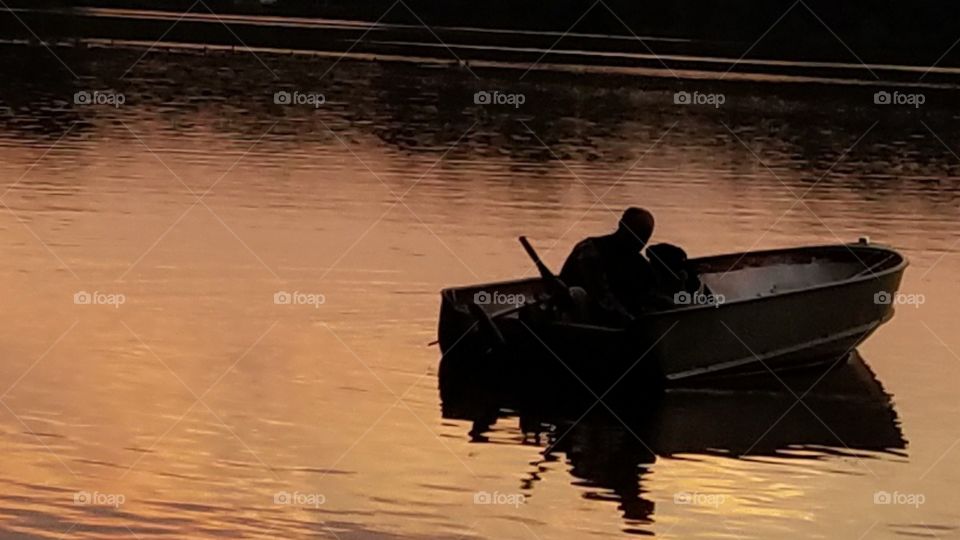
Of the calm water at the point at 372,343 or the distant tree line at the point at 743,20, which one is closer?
the calm water at the point at 372,343

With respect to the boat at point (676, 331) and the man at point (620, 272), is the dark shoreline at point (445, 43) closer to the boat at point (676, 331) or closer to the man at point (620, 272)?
the boat at point (676, 331)

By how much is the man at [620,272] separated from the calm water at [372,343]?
3.04 ft

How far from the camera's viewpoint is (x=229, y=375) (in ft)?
60.6

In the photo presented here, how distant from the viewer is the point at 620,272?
1877cm

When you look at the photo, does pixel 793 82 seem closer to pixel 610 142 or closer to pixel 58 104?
pixel 610 142

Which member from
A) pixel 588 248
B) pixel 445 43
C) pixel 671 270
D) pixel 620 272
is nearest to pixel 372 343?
pixel 588 248

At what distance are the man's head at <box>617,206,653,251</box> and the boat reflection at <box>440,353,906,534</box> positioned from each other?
128 centimetres

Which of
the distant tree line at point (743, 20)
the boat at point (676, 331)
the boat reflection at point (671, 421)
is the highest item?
the distant tree line at point (743, 20)

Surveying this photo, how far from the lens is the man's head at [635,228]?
61.7 ft

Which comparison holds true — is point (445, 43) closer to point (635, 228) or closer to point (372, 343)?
point (372, 343)

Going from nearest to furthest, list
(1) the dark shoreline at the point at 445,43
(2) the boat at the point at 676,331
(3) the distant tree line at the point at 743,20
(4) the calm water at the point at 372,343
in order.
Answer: (4) the calm water at the point at 372,343 < (2) the boat at the point at 676,331 < (1) the dark shoreline at the point at 445,43 < (3) the distant tree line at the point at 743,20

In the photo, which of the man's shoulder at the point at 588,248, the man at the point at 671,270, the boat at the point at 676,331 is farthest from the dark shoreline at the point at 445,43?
the man's shoulder at the point at 588,248

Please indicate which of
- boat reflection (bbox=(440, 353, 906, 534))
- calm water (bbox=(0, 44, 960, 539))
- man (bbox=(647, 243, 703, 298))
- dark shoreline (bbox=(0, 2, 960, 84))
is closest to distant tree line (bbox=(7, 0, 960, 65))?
dark shoreline (bbox=(0, 2, 960, 84))

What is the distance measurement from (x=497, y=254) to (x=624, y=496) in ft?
34.0
